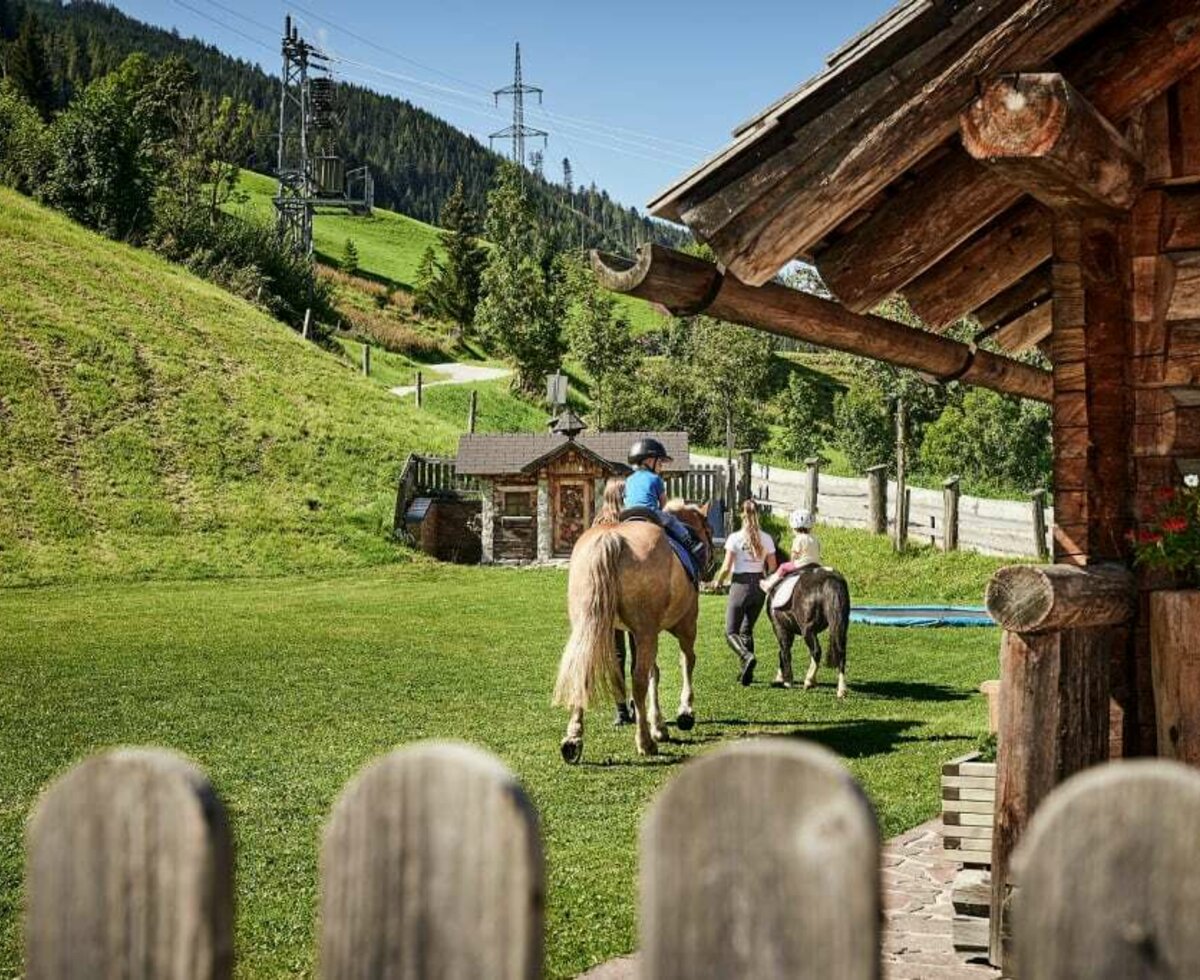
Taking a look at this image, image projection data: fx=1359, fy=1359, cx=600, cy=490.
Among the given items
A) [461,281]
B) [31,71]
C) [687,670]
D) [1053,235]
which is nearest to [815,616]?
[687,670]

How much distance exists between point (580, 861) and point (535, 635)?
39.9 ft

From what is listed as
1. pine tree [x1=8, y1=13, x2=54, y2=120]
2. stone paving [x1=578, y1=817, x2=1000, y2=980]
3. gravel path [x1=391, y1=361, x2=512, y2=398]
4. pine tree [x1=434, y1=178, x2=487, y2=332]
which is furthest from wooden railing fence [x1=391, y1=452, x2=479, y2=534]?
pine tree [x1=8, y1=13, x2=54, y2=120]

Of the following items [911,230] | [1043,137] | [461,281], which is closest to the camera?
[1043,137]

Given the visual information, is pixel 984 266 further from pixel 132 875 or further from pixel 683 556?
pixel 683 556

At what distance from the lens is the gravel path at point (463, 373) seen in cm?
5897

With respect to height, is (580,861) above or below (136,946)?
below

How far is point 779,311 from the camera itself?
16.5 ft

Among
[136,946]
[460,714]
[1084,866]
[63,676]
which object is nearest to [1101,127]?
[1084,866]

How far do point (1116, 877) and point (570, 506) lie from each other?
109 ft

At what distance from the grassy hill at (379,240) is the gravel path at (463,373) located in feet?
65.4

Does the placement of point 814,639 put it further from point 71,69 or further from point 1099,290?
point 71,69

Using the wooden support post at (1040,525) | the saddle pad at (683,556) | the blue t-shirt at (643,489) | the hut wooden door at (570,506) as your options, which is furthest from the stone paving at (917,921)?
the hut wooden door at (570,506)

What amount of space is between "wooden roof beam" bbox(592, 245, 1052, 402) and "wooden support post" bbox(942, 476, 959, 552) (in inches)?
851

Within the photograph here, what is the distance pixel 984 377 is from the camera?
7215 millimetres
